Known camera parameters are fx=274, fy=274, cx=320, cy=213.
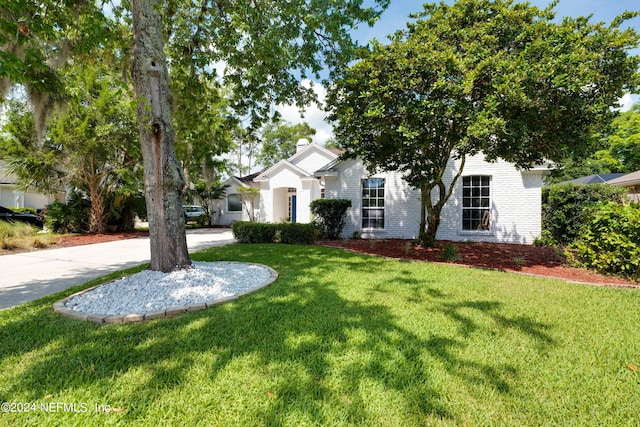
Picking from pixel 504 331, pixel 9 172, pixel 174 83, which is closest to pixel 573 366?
pixel 504 331

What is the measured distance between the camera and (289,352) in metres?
2.37

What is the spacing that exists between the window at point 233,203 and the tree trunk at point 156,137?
590 inches

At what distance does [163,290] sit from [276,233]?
5.33m

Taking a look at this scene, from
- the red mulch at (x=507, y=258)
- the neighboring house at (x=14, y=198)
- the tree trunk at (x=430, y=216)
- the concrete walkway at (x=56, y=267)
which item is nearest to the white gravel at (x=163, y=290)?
the concrete walkway at (x=56, y=267)

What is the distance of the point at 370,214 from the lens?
10945 mm

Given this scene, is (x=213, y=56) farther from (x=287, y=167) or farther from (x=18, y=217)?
(x=18, y=217)

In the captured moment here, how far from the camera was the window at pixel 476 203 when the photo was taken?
9867 millimetres

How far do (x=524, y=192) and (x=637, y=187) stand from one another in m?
14.4

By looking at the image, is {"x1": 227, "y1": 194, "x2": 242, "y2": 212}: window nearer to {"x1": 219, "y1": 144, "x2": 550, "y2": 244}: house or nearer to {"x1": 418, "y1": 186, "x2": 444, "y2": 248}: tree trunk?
{"x1": 219, "y1": 144, "x2": 550, "y2": 244}: house

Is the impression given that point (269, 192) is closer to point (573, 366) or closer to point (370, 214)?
point (370, 214)

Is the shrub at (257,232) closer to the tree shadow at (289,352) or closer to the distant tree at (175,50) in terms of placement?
the distant tree at (175,50)

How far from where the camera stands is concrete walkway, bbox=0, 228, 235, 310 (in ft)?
14.5

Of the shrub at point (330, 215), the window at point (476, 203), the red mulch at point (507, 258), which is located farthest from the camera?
the shrub at point (330, 215)

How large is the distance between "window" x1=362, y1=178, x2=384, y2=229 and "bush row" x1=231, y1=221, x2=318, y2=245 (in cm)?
285
